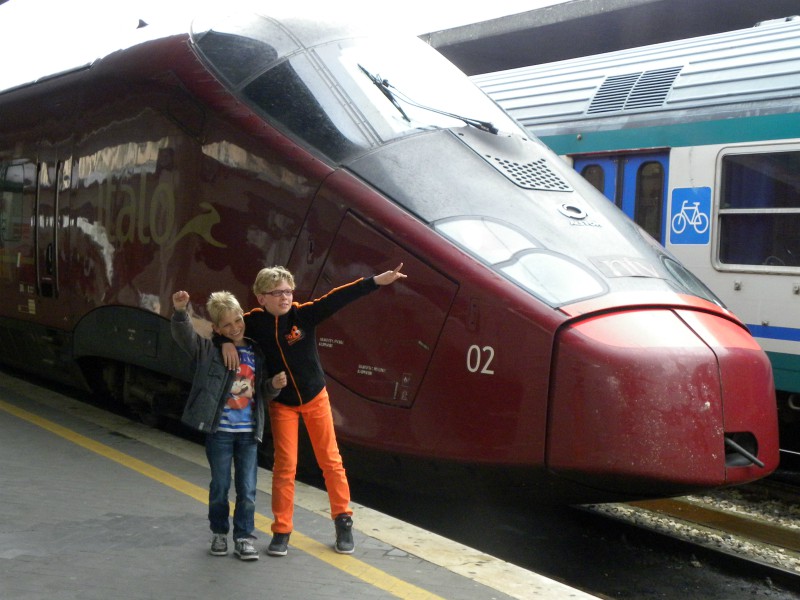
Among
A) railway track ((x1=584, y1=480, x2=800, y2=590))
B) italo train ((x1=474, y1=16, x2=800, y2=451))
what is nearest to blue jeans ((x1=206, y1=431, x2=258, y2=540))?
railway track ((x1=584, y1=480, x2=800, y2=590))

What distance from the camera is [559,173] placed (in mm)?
5945

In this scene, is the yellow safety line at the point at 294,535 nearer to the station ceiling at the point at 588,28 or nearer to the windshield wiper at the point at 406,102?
the windshield wiper at the point at 406,102

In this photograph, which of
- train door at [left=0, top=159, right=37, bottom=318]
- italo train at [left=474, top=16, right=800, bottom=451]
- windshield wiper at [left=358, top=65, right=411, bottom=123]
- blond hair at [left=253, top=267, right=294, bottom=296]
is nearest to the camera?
blond hair at [left=253, top=267, right=294, bottom=296]

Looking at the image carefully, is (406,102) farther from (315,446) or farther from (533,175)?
(315,446)

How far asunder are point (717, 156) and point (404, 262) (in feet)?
13.0

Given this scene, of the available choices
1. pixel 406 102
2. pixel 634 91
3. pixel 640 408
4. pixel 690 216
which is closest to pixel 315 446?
pixel 640 408

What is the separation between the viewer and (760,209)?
783 cm

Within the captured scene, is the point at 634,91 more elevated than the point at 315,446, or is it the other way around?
the point at 634,91

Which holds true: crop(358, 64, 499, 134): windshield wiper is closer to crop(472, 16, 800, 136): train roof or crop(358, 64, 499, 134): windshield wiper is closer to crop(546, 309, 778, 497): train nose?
crop(546, 309, 778, 497): train nose

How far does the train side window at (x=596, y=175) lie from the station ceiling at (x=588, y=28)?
14.0 m

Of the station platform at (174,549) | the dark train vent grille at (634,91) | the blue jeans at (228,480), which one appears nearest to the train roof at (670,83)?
the dark train vent grille at (634,91)

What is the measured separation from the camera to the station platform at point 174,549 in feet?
13.3

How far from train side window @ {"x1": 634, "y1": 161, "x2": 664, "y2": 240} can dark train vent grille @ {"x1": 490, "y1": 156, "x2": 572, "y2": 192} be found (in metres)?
2.97

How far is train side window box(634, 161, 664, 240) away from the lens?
8.62 metres
